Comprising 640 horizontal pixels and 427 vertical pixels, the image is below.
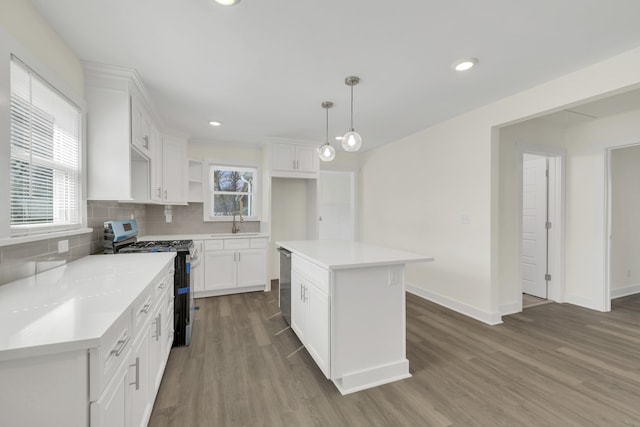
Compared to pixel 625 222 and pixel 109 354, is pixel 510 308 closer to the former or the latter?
pixel 625 222

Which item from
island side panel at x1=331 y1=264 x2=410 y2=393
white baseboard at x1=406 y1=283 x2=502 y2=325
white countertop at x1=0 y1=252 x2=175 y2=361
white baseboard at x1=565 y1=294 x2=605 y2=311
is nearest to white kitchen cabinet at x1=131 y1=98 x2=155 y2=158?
white countertop at x1=0 y1=252 x2=175 y2=361

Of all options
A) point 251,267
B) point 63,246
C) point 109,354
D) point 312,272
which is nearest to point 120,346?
point 109,354

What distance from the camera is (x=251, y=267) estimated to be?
423 centimetres

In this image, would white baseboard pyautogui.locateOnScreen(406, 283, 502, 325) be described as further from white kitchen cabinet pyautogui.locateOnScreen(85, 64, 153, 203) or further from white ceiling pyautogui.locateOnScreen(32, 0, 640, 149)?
white kitchen cabinet pyautogui.locateOnScreen(85, 64, 153, 203)

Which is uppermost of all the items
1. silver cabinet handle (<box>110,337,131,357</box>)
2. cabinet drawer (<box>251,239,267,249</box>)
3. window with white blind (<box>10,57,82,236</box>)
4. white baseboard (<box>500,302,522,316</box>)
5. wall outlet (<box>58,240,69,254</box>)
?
window with white blind (<box>10,57,82,236</box>)

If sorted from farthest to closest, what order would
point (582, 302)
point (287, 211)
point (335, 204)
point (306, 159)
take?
point (335, 204) < point (287, 211) < point (306, 159) < point (582, 302)

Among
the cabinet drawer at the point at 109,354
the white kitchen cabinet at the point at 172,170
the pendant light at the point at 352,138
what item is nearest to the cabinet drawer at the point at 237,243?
the white kitchen cabinet at the point at 172,170

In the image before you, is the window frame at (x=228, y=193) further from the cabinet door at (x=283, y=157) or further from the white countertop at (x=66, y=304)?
the white countertop at (x=66, y=304)

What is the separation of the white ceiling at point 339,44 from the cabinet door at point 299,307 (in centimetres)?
187

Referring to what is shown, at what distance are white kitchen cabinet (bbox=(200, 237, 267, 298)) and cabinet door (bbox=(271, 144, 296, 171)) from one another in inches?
47.0

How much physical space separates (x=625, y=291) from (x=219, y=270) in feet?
19.9

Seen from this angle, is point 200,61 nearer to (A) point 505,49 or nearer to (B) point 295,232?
(A) point 505,49

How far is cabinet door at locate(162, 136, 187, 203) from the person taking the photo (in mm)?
3848

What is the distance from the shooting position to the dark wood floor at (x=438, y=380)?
5.51 feet
